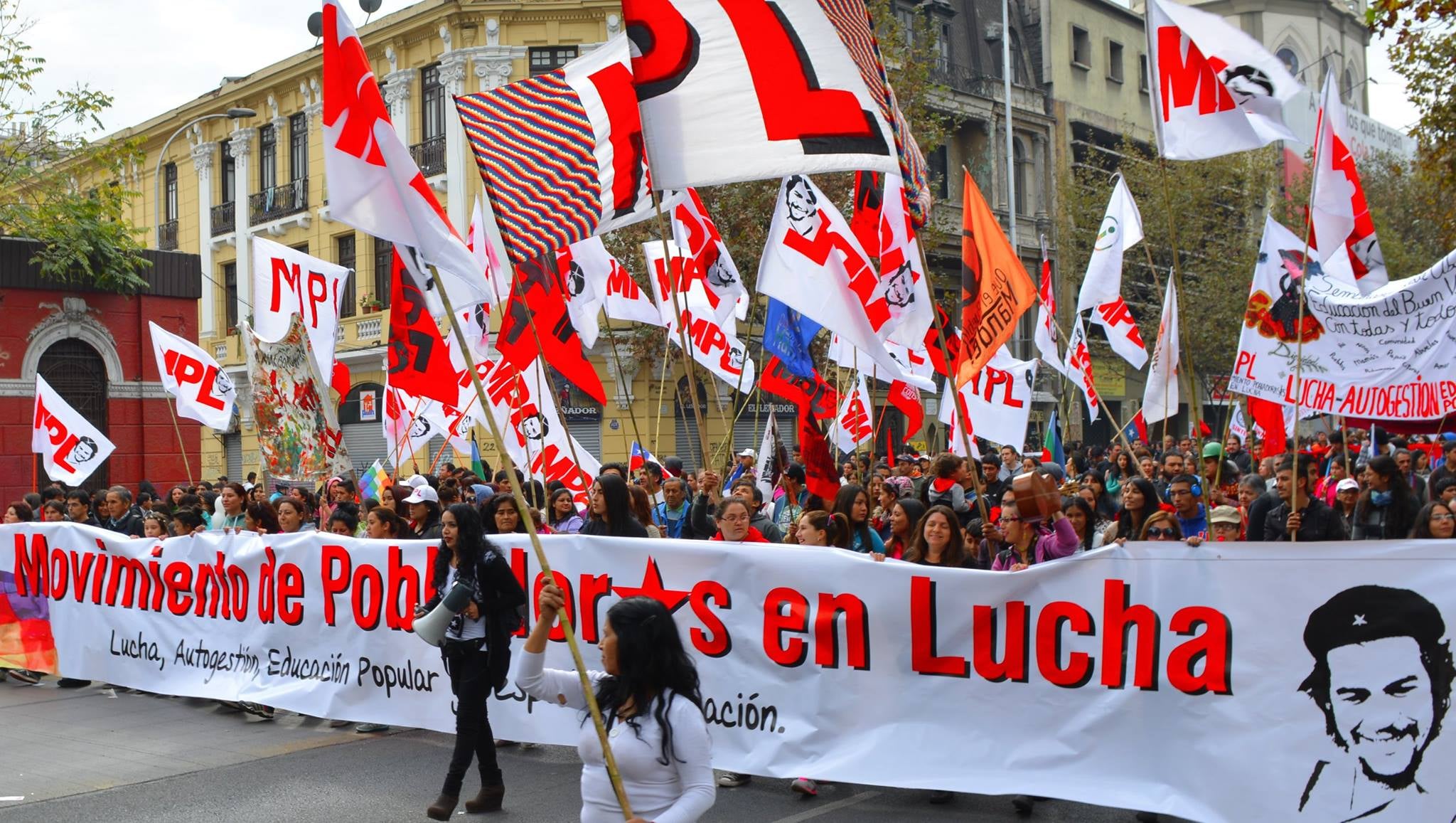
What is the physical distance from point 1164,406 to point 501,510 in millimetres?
7848

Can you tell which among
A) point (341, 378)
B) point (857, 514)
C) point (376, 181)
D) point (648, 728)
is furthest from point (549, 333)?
point (648, 728)

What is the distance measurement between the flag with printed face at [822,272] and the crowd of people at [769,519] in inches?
39.1

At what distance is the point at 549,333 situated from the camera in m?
11.3

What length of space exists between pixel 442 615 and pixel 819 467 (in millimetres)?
3801

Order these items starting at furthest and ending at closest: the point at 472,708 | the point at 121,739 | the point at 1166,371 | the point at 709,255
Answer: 1. the point at 1166,371
2. the point at 709,255
3. the point at 121,739
4. the point at 472,708

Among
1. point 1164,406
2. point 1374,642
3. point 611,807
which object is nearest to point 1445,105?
point 1164,406

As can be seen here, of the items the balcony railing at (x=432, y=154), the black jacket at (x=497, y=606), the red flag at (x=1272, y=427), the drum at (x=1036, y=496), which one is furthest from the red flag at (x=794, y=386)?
the balcony railing at (x=432, y=154)

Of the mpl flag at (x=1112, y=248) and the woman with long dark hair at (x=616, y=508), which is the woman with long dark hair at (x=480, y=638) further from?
the mpl flag at (x=1112, y=248)

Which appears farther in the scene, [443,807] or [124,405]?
[124,405]

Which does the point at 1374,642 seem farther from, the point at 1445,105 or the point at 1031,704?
the point at 1445,105

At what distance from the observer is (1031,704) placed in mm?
6328

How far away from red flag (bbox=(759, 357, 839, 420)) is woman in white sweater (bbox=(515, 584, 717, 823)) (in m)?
6.31

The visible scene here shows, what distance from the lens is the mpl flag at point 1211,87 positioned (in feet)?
26.2

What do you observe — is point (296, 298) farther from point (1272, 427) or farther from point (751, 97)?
point (1272, 427)
